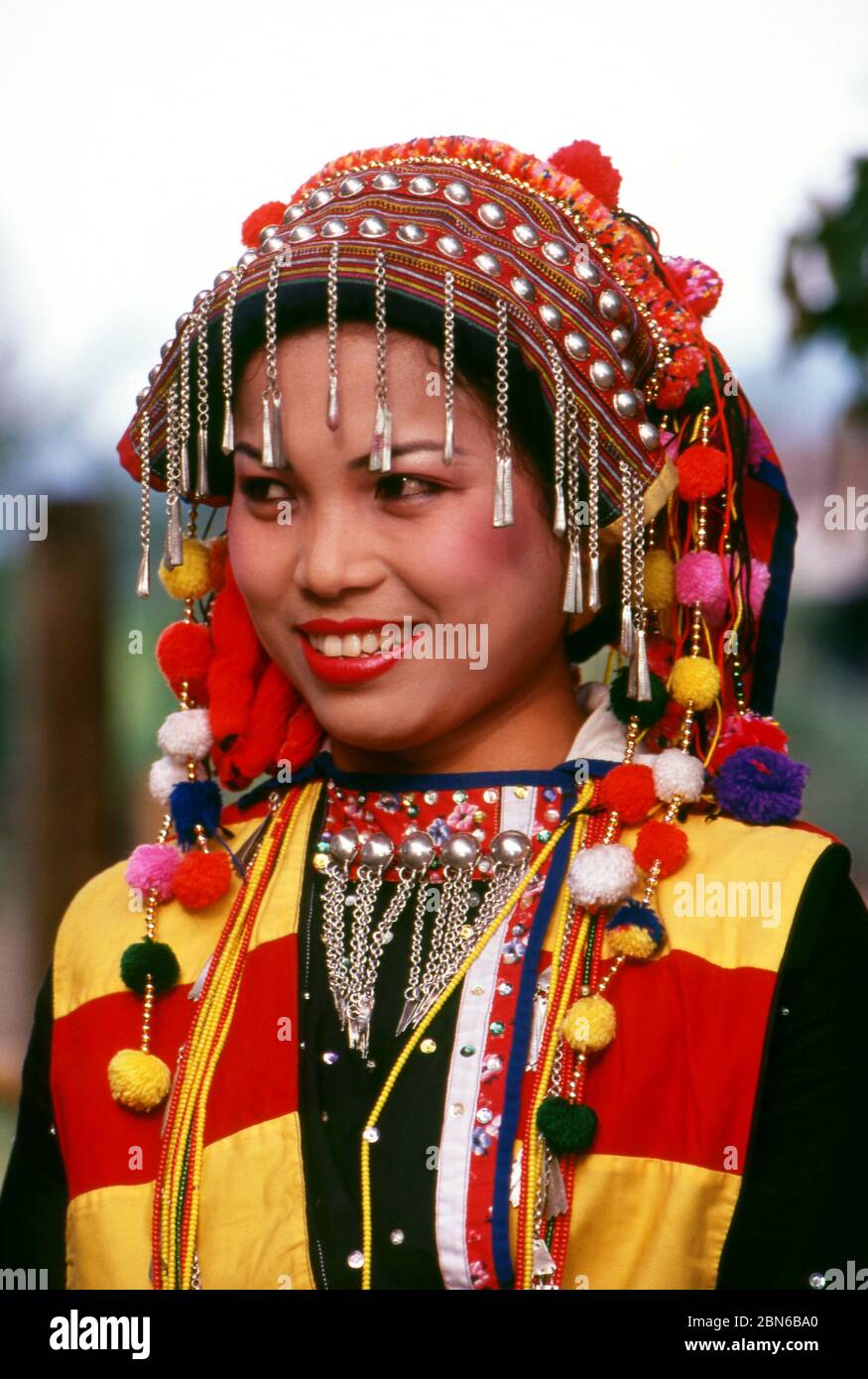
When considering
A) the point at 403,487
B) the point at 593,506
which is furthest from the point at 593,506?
the point at 403,487

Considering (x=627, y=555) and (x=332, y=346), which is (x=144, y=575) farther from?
(x=627, y=555)

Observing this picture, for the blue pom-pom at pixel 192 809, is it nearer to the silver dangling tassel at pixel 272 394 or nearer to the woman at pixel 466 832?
the woman at pixel 466 832

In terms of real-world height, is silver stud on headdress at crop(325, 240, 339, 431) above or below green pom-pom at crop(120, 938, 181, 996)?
above

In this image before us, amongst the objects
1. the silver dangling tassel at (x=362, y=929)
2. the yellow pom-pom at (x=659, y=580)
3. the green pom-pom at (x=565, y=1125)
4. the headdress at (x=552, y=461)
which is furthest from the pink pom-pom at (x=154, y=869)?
the yellow pom-pom at (x=659, y=580)

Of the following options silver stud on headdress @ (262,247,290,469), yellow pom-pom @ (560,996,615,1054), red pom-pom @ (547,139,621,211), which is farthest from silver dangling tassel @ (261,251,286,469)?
yellow pom-pom @ (560,996,615,1054)

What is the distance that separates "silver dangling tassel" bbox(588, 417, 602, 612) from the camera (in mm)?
1739

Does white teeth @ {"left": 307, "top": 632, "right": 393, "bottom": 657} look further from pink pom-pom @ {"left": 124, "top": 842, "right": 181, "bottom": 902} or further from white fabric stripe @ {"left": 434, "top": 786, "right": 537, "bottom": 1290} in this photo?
pink pom-pom @ {"left": 124, "top": 842, "right": 181, "bottom": 902}

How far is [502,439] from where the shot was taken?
1.67m

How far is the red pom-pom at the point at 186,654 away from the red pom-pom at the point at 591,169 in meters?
0.76

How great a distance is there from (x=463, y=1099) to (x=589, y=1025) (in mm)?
164

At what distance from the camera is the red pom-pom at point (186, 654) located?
2.00 m

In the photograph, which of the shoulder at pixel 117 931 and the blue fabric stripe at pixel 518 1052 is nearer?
the blue fabric stripe at pixel 518 1052

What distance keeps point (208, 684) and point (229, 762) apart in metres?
0.11

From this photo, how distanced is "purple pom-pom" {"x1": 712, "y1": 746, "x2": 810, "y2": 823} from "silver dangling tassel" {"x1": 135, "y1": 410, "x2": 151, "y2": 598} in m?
0.74
